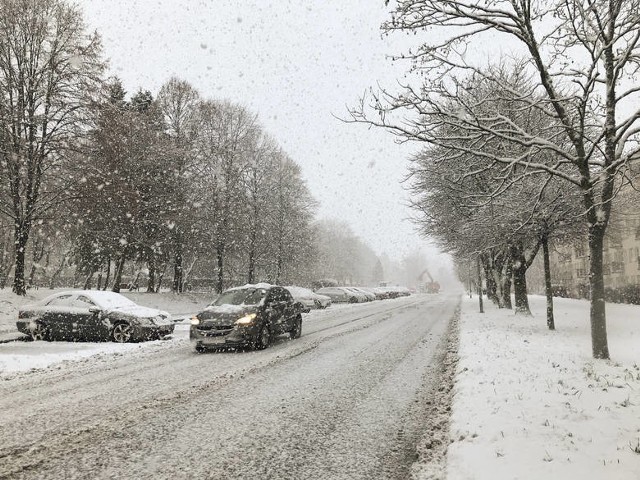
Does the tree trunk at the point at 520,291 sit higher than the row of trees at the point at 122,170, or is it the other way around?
the row of trees at the point at 122,170

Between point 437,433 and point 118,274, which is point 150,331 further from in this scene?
point 118,274

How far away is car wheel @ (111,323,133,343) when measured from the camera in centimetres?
1291

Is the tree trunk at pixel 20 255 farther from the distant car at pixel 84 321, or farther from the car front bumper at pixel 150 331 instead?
the car front bumper at pixel 150 331

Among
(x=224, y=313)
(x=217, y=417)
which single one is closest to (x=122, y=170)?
(x=224, y=313)

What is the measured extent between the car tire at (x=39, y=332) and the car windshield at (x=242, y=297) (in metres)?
5.20

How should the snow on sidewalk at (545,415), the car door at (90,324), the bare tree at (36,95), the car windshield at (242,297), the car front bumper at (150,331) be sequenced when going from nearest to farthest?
the snow on sidewalk at (545,415) < the car windshield at (242,297) < the car door at (90,324) < the car front bumper at (150,331) < the bare tree at (36,95)

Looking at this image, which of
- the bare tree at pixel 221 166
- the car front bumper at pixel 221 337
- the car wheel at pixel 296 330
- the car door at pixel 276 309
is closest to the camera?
the car front bumper at pixel 221 337

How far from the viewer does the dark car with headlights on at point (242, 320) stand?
10867 millimetres

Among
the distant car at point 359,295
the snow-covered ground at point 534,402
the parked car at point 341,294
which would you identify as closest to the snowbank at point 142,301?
the snow-covered ground at point 534,402

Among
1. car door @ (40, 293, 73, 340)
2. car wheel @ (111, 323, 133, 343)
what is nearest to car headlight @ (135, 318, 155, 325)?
car wheel @ (111, 323, 133, 343)

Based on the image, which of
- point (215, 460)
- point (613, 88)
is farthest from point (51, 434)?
point (613, 88)

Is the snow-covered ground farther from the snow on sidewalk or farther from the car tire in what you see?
the car tire

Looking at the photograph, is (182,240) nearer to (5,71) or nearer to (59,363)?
(5,71)

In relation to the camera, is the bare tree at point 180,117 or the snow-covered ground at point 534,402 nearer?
the snow-covered ground at point 534,402
